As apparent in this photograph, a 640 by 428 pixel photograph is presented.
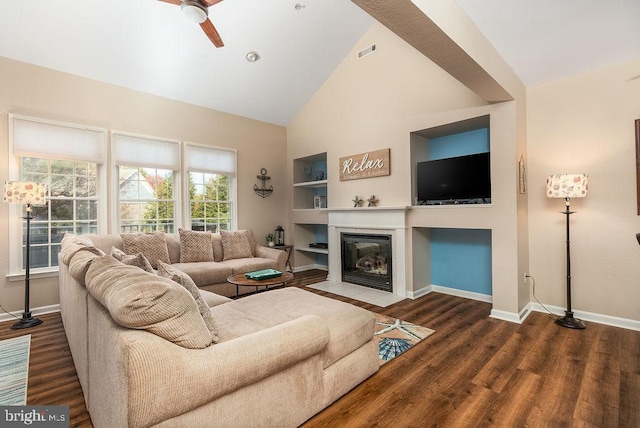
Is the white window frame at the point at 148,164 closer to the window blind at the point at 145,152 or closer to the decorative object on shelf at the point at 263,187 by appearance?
the window blind at the point at 145,152

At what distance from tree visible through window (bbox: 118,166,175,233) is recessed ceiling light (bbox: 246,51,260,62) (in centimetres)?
212

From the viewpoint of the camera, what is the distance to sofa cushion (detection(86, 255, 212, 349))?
1.18 m

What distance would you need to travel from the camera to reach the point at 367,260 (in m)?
4.71

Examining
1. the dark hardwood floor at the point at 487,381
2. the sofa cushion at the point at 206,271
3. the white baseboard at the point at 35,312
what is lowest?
the dark hardwood floor at the point at 487,381

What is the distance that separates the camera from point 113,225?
162 inches

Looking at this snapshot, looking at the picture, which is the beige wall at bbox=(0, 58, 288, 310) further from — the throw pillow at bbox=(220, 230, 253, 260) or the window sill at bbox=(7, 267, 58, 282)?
the throw pillow at bbox=(220, 230, 253, 260)

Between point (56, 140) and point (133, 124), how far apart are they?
91 centimetres

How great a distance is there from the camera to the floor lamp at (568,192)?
112 inches

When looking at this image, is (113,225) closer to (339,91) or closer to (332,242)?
(332,242)

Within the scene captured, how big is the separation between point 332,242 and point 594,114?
3.58 metres

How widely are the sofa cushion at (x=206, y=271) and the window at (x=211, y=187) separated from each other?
1126mm

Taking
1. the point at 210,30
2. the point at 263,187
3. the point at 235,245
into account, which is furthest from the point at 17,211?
the point at 263,187

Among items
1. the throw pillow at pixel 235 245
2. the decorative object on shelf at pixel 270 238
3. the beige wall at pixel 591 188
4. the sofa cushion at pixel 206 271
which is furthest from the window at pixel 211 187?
the beige wall at pixel 591 188

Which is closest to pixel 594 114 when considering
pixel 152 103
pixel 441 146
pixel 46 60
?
pixel 441 146
